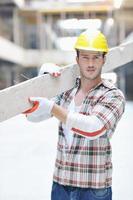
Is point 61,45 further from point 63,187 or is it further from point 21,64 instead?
point 63,187

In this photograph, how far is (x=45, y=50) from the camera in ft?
82.5

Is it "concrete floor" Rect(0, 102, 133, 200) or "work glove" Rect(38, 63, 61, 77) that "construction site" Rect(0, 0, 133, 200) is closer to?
"concrete floor" Rect(0, 102, 133, 200)

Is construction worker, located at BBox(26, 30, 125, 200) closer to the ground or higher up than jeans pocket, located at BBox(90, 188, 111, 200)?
higher up

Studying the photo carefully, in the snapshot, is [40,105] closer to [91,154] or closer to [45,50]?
[91,154]

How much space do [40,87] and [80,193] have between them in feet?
1.83

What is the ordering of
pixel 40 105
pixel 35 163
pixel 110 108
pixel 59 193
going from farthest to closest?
pixel 35 163, pixel 59 193, pixel 110 108, pixel 40 105

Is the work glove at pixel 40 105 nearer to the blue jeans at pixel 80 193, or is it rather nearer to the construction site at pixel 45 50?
the blue jeans at pixel 80 193

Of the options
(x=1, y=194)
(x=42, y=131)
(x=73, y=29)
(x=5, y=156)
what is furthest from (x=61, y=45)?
(x=1, y=194)

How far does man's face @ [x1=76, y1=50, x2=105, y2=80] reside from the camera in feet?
6.91

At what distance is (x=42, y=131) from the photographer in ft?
28.6

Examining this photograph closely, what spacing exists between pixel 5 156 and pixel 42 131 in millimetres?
2862

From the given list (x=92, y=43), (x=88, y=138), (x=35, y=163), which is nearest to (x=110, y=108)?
(x=88, y=138)

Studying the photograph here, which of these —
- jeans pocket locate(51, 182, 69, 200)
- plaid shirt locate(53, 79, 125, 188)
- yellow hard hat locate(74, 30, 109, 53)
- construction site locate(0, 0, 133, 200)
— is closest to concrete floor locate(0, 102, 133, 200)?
construction site locate(0, 0, 133, 200)

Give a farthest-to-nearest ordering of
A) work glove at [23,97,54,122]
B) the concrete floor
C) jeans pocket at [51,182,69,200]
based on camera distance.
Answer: the concrete floor → jeans pocket at [51,182,69,200] → work glove at [23,97,54,122]
